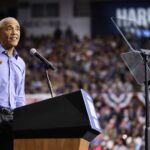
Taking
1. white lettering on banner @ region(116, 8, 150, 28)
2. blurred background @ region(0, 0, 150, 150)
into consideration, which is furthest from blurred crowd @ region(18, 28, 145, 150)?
white lettering on banner @ region(116, 8, 150, 28)

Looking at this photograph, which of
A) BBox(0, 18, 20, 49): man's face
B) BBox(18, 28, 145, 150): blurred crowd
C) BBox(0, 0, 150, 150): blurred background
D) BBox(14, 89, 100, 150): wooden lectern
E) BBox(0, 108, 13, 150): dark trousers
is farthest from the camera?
BBox(0, 0, 150, 150): blurred background

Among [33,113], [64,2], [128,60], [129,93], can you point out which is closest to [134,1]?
[64,2]

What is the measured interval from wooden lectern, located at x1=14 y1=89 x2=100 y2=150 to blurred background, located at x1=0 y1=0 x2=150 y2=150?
10.9 ft

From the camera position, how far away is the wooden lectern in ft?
12.8

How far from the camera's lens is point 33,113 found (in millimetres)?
4020

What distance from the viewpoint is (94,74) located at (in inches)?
600

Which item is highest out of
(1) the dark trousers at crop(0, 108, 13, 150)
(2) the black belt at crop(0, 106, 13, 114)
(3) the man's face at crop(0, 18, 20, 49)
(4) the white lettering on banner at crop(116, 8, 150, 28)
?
(3) the man's face at crop(0, 18, 20, 49)

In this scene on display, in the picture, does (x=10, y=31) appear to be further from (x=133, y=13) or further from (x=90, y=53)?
(x=133, y=13)

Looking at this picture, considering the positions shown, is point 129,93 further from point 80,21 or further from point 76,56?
point 80,21

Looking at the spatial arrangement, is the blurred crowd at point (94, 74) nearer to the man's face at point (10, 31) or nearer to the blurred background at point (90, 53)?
the blurred background at point (90, 53)

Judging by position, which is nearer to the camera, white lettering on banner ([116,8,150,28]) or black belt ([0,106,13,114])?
black belt ([0,106,13,114])

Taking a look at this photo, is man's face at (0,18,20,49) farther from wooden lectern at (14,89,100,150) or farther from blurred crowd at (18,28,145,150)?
blurred crowd at (18,28,145,150)

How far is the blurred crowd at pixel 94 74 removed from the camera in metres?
11.6

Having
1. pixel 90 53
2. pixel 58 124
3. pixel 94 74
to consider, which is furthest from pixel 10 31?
pixel 90 53
